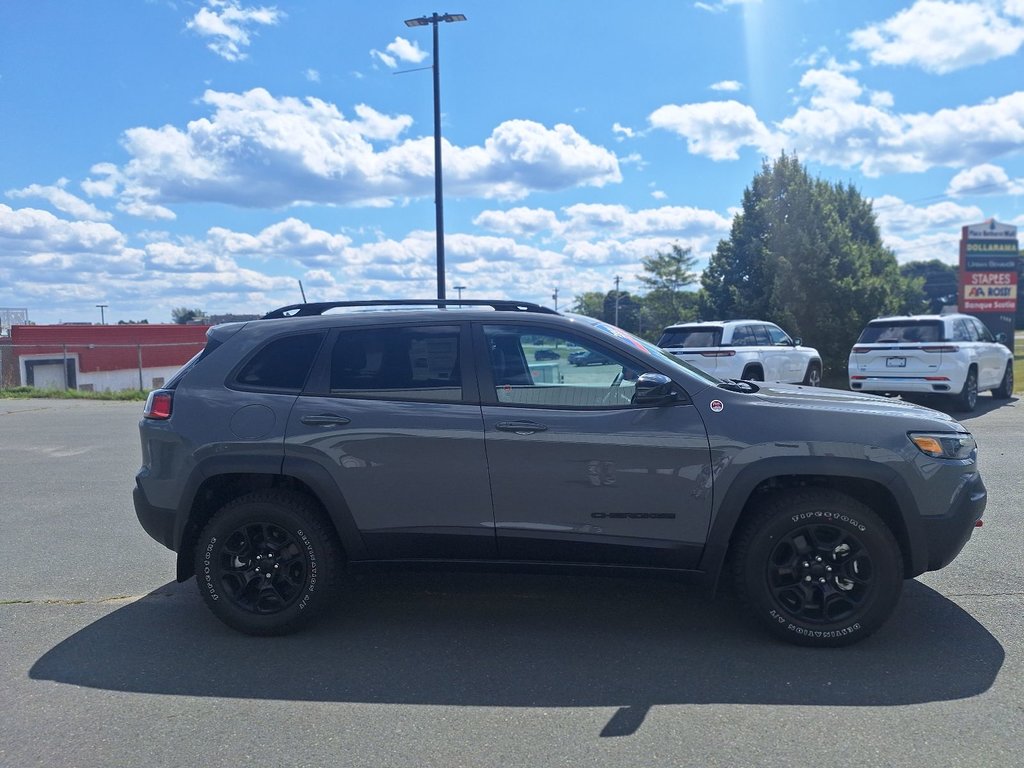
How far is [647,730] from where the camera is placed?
3.46 m

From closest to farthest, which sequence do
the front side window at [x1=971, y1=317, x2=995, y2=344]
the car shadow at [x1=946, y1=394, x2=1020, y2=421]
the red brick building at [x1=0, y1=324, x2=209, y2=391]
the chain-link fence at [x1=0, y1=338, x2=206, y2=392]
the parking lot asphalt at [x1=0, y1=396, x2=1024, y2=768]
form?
the parking lot asphalt at [x1=0, y1=396, x2=1024, y2=768] < the car shadow at [x1=946, y1=394, x2=1020, y2=421] < the front side window at [x1=971, y1=317, x2=995, y2=344] < the chain-link fence at [x1=0, y1=338, x2=206, y2=392] < the red brick building at [x1=0, y1=324, x2=209, y2=391]

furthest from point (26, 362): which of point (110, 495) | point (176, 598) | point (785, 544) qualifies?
point (785, 544)

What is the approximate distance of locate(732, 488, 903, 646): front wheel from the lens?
13.7 ft

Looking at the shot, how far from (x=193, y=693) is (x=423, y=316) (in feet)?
7.27

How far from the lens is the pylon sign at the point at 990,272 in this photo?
26719 millimetres

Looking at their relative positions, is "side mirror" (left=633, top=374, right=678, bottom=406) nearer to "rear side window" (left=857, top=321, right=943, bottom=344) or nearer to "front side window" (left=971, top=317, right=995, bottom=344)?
"rear side window" (left=857, top=321, right=943, bottom=344)

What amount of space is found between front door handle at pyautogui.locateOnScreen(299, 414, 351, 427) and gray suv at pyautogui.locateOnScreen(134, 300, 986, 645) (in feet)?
0.04

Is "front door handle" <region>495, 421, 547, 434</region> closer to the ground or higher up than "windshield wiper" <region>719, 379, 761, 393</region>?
closer to the ground

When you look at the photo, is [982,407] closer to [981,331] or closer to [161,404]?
[981,331]

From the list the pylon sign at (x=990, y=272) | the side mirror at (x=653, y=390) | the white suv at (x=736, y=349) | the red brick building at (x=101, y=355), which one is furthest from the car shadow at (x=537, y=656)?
the red brick building at (x=101, y=355)

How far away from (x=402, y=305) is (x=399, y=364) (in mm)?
581

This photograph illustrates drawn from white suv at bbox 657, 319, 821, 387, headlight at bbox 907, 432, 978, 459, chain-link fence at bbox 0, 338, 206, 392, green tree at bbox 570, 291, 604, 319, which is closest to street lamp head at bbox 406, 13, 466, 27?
white suv at bbox 657, 319, 821, 387

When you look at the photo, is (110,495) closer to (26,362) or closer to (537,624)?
(537,624)

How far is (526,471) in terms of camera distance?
14.1 feet
